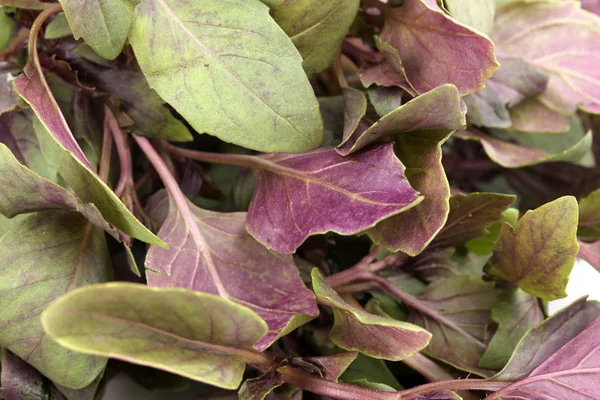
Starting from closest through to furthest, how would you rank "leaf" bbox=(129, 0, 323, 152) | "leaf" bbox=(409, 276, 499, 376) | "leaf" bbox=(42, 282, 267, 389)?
"leaf" bbox=(42, 282, 267, 389)
"leaf" bbox=(129, 0, 323, 152)
"leaf" bbox=(409, 276, 499, 376)

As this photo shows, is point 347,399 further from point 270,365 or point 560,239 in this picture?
point 560,239

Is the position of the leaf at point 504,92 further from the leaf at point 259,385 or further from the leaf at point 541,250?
the leaf at point 259,385

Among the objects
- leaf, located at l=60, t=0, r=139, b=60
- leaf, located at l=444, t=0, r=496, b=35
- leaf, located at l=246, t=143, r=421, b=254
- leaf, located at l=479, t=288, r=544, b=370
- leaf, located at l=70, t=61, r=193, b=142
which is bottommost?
leaf, located at l=479, t=288, r=544, b=370

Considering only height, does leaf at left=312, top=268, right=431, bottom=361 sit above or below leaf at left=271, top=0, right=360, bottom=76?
below

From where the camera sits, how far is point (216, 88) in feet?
1.38

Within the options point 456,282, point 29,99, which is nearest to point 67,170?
point 29,99

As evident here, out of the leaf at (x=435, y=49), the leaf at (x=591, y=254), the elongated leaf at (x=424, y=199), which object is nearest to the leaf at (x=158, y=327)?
the elongated leaf at (x=424, y=199)

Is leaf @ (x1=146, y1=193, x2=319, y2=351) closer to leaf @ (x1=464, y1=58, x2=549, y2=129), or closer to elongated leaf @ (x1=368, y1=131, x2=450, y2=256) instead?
elongated leaf @ (x1=368, y1=131, x2=450, y2=256)

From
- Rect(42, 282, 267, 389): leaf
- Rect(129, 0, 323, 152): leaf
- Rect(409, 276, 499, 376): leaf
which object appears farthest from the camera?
Rect(409, 276, 499, 376): leaf

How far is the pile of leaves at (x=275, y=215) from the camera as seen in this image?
0.39m

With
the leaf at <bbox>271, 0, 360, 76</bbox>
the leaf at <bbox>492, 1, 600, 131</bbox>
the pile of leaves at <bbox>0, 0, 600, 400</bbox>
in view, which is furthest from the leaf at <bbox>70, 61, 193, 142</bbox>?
the leaf at <bbox>492, 1, 600, 131</bbox>

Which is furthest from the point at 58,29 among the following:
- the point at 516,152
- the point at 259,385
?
the point at 516,152

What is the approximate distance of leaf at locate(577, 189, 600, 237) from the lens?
568mm

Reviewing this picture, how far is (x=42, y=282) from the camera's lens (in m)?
0.44
